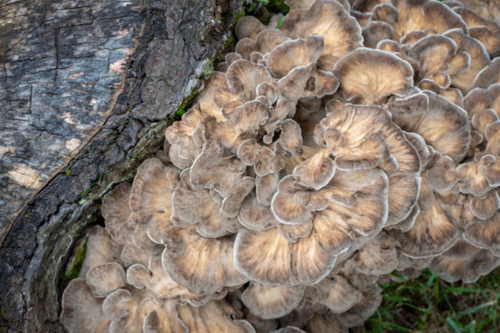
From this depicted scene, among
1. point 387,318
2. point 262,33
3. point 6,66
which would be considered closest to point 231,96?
point 262,33

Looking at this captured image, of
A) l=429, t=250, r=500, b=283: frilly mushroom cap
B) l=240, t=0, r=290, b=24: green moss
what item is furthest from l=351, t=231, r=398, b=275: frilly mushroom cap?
l=240, t=0, r=290, b=24: green moss

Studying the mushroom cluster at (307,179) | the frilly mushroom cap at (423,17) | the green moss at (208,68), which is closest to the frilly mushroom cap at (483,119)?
the mushroom cluster at (307,179)

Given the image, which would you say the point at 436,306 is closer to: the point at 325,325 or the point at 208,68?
the point at 325,325

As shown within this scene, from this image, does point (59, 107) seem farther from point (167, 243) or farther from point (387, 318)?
point (387, 318)

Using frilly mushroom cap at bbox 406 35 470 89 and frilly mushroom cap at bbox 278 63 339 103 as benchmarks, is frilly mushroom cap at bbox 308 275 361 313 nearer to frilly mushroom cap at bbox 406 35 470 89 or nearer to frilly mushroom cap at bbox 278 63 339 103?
frilly mushroom cap at bbox 278 63 339 103

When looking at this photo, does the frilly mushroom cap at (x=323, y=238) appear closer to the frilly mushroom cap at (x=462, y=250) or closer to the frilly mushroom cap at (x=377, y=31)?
the frilly mushroom cap at (x=377, y=31)

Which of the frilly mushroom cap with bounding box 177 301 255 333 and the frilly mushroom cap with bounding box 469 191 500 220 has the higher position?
the frilly mushroom cap with bounding box 469 191 500 220
